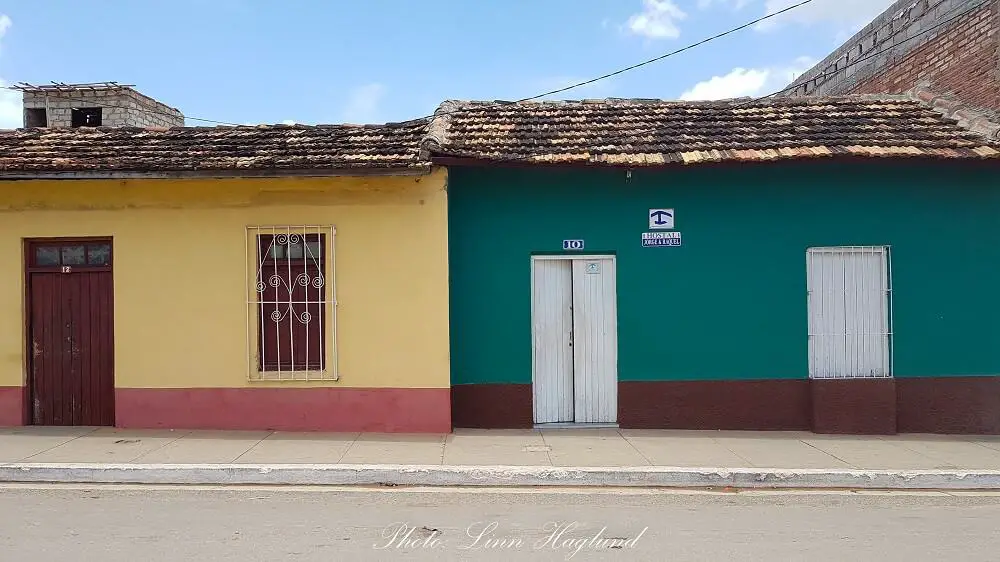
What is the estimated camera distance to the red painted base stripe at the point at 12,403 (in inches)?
326

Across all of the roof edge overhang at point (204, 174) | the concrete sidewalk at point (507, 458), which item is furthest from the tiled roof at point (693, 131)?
the concrete sidewalk at point (507, 458)

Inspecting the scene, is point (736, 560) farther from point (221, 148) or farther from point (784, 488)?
point (221, 148)

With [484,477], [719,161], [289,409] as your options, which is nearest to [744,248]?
[719,161]

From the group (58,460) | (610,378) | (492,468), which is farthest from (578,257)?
(58,460)

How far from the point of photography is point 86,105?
50.0 feet

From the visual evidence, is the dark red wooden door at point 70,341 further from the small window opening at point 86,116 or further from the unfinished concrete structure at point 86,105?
the small window opening at point 86,116

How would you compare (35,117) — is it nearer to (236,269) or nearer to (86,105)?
(86,105)

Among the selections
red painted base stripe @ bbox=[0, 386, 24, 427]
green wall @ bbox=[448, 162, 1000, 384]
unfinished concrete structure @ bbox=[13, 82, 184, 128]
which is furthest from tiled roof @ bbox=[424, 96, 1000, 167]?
unfinished concrete structure @ bbox=[13, 82, 184, 128]

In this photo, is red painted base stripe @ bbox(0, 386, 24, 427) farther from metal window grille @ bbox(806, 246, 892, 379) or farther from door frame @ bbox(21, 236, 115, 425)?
metal window grille @ bbox(806, 246, 892, 379)

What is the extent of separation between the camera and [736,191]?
8555 millimetres

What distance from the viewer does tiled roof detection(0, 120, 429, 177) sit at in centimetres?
777

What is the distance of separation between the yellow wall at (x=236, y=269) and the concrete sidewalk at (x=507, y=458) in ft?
2.76

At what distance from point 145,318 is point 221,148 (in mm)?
2156

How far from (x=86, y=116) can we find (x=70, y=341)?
9.16 m
